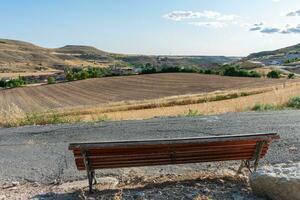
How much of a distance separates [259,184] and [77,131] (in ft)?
23.6

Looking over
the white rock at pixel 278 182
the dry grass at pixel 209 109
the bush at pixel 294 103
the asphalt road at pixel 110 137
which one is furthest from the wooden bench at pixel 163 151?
the bush at pixel 294 103

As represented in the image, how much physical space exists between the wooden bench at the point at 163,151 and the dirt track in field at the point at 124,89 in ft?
161

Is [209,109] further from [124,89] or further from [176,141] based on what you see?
[124,89]

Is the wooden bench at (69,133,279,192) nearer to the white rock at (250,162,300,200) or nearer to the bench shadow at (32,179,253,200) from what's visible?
the bench shadow at (32,179,253,200)

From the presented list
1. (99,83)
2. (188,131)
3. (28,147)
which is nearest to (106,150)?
(28,147)

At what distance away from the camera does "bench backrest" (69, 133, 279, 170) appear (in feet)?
20.7

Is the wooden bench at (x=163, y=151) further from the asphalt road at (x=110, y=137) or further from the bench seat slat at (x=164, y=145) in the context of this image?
the asphalt road at (x=110, y=137)

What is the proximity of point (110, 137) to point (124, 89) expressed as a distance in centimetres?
5935

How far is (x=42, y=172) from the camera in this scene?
8133mm

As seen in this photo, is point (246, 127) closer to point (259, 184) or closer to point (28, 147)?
point (28, 147)

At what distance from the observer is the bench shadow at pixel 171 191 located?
6.14 m

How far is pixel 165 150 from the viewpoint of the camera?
654cm

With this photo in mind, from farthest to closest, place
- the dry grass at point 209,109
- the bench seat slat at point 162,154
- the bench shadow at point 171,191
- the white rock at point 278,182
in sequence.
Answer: the dry grass at point 209,109, the bench seat slat at point 162,154, the bench shadow at point 171,191, the white rock at point 278,182

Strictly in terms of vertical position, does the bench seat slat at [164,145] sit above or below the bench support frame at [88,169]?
above
